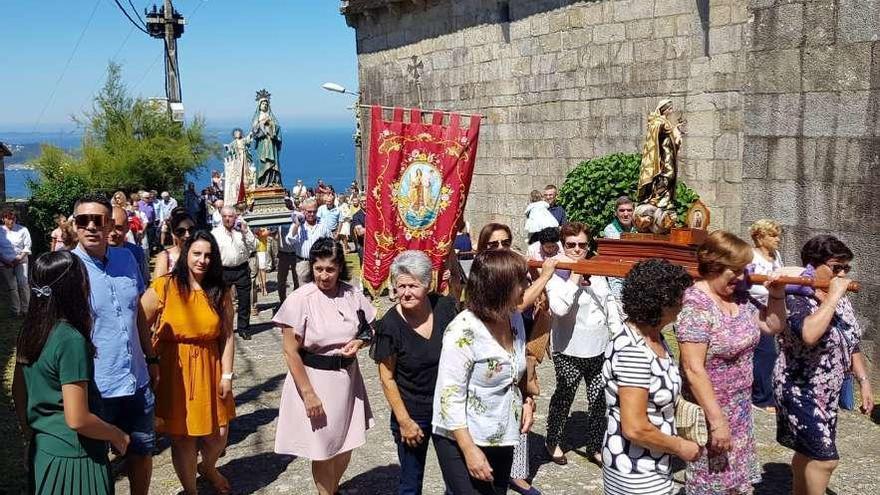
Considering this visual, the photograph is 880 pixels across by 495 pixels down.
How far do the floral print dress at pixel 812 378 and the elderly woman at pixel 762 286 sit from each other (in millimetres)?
1005

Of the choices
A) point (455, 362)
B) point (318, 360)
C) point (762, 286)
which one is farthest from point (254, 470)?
point (762, 286)

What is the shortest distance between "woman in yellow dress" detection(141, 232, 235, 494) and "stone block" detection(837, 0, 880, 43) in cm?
558

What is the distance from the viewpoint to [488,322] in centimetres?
375

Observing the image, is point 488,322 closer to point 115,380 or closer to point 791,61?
point 115,380

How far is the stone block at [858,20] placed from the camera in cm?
690

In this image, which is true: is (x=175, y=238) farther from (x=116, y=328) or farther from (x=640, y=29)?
(x=640, y=29)

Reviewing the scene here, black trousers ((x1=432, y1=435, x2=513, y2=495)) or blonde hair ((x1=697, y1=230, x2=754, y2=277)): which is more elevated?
blonde hair ((x1=697, y1=230, x2=754, y2=277))

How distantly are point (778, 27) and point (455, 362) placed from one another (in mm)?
5493

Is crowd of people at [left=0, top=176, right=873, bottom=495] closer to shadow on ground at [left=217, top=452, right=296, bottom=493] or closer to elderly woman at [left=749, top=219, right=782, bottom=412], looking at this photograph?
elderly woman at [left=749, top=219, right=782, bottom=412]

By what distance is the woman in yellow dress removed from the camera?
16.9ft

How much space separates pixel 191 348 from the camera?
17.0ft

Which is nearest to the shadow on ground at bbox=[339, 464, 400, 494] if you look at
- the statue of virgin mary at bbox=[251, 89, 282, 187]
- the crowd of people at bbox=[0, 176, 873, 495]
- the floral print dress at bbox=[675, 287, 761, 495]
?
the crowd of people at bbox=[0, 176, 873, 495]

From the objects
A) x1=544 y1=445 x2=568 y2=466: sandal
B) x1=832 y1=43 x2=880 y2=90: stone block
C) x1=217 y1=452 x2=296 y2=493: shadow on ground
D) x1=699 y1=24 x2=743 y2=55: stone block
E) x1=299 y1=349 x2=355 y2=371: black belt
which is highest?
x1=699 y1=24 x2=743 y2=55: stone block

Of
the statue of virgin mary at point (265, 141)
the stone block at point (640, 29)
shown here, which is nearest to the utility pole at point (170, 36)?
the statue of virgin mary at point (265, 141)
